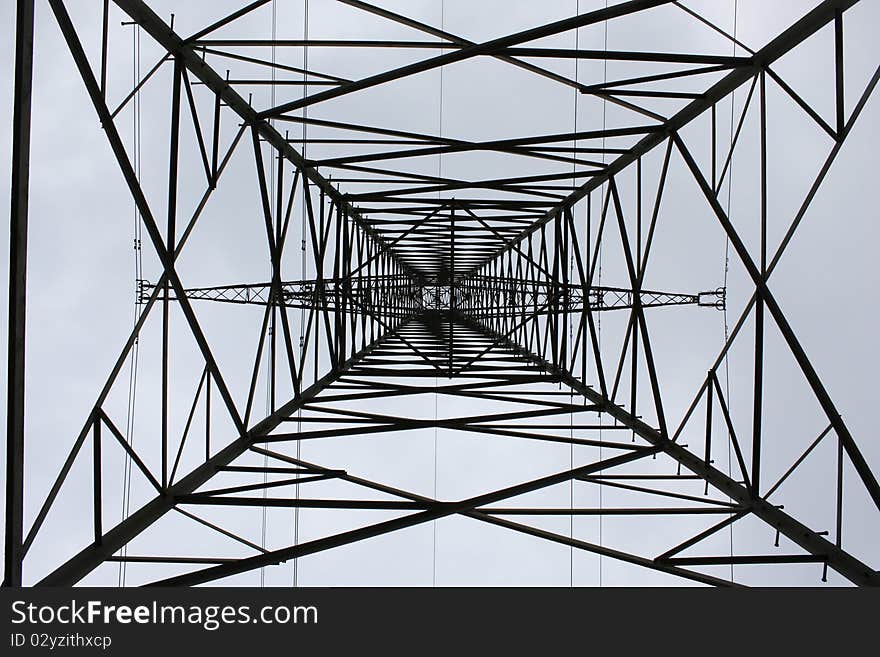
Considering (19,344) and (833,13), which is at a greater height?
(833,13)

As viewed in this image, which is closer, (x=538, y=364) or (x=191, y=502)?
(x=191, y=502)

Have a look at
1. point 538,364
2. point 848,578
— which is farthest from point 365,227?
point 848,578

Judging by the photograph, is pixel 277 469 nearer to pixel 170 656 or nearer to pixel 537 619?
pixel 170 656

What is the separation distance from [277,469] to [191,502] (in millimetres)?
1444

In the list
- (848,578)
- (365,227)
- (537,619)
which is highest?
(365,227)

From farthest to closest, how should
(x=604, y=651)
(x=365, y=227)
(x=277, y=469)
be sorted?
(x=365, y=227) → (x=277, y=469) → (x=604, y=651)

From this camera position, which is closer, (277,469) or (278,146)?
(277,469)

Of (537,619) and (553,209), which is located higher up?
(553,209)

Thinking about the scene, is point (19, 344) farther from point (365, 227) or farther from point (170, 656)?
point (365, 227)

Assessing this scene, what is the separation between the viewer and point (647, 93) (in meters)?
9.73

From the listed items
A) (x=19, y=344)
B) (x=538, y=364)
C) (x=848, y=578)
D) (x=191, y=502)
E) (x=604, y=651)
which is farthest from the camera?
(x=538, y=364)

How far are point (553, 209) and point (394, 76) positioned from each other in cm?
848

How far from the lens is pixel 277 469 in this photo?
8.88 meters

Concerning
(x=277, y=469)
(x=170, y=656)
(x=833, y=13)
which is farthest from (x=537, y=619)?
(x=833, y=13)
